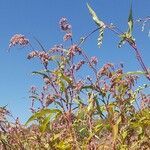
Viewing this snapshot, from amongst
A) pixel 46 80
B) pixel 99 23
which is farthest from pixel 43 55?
pixel 99 23

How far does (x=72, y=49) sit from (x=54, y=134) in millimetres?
1043

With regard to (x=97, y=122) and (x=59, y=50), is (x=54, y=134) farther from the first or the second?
(x=59, y=50)

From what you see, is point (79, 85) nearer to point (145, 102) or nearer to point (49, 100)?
point (49, 100)

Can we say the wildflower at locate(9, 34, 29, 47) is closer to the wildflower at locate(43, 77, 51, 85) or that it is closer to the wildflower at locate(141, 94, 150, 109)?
the wildflower at locate(43, 77, 51, 85)

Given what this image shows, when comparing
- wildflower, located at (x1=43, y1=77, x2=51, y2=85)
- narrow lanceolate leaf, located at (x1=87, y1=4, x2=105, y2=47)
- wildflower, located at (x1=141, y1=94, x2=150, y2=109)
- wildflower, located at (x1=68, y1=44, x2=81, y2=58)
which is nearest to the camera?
narrow lanceolate leaf, located at (x1=87, y1=4, x2=105, y2=47)

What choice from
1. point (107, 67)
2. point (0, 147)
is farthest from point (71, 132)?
point (0, 147)

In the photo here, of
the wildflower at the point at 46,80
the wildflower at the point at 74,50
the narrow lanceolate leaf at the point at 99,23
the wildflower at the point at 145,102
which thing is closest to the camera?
the narrow lanceolate leaf at the point at 99,23

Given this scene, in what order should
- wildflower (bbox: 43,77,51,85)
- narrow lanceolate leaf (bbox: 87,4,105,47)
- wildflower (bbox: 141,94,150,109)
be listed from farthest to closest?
wildflower (bbox: 141,94,150,109) < wildflower (bbox: 43,77,51,85) < narrow lanceolate leaf (bbox: 87,4,105,47)

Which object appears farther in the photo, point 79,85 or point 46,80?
point 46,80

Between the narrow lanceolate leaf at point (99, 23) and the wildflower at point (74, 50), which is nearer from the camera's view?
the narrow lanceolate leaf at point (99, 23)

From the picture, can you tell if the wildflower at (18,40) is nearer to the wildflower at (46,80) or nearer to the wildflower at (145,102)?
the wildflower at (46,80)

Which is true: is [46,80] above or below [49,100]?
above

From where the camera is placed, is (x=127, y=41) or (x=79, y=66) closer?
(x=127, y=41)

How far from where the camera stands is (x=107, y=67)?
14.9 feet
